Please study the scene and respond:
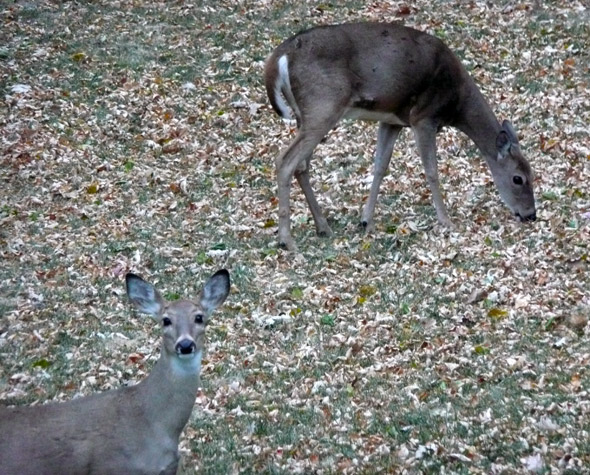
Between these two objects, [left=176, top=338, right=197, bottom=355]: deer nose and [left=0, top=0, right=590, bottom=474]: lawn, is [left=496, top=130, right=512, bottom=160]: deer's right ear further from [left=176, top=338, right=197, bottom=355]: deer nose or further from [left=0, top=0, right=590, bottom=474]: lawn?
[left=176, top=338, right=197, bottom=355]: deer nose

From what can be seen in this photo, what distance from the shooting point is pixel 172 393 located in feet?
17.2

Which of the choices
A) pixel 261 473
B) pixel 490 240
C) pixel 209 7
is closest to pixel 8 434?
pixel 261 473

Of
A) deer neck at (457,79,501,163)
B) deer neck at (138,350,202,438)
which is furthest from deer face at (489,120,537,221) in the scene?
deer neck at (138,350,202,438)

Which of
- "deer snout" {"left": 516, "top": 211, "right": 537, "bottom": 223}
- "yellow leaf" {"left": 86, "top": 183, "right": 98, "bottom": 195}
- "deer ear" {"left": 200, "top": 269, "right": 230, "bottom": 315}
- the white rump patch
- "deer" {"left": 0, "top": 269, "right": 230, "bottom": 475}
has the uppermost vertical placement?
"deer ear" {"left": 200, "top": 269, "right": 230, "bottom": 315}

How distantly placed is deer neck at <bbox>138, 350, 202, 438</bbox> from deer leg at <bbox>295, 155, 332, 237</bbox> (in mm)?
4484

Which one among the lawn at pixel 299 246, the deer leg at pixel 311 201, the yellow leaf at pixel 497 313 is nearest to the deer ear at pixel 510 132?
the lawn at pixel 299 246

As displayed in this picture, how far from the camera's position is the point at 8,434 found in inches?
195

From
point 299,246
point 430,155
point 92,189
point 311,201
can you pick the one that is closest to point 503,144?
point 430,155

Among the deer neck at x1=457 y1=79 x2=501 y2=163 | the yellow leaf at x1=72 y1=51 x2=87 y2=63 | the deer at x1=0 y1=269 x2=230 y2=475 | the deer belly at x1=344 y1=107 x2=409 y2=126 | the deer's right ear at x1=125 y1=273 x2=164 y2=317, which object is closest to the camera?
the deer at x1=0 y1=269 x2=230 y2=475

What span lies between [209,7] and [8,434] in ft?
36.3

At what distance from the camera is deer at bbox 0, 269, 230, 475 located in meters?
4.95

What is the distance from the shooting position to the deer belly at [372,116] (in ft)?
31.7

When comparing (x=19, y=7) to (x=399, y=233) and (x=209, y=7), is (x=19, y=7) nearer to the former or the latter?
(x=209, y=7)

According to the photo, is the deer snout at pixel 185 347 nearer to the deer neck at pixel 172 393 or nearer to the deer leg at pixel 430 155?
the deer neck at pixel 172 393
